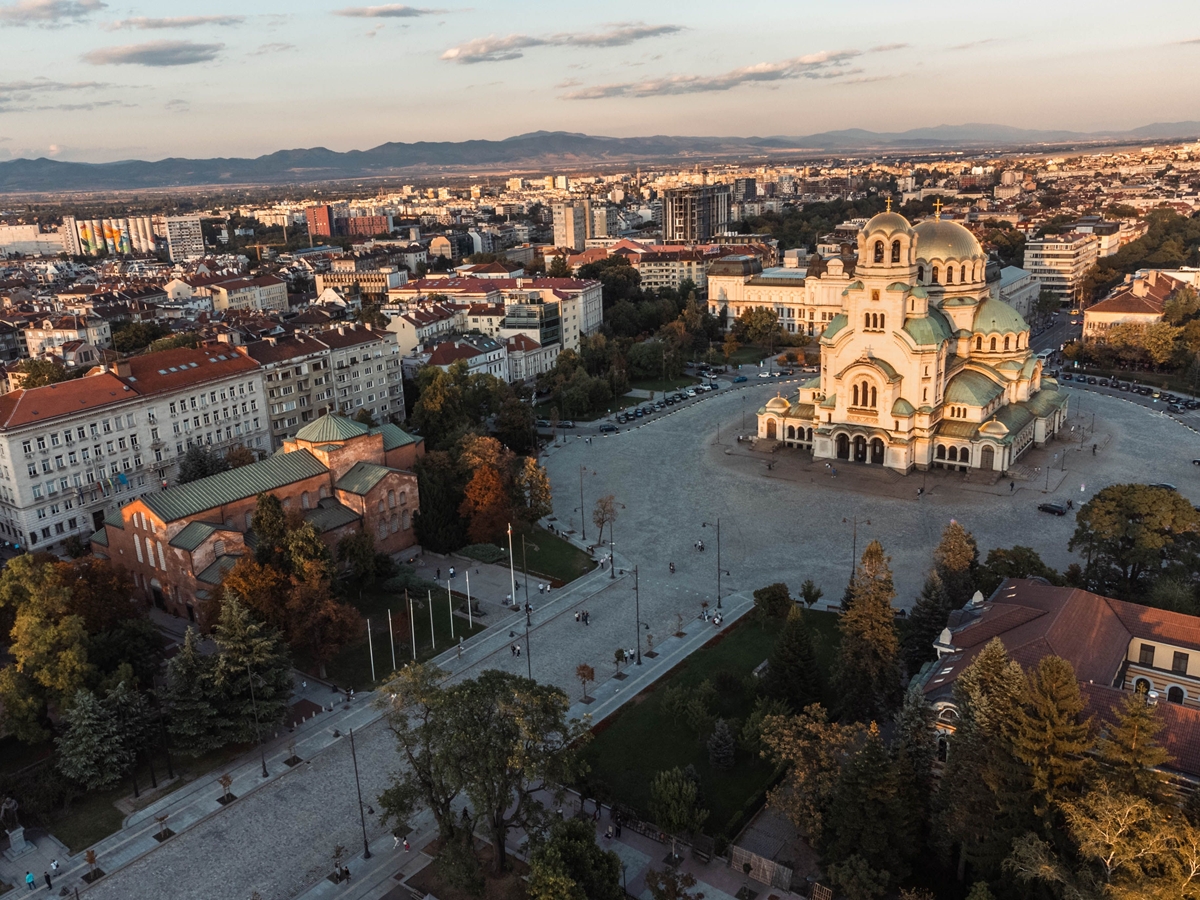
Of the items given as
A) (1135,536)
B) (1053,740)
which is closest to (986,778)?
(1053,740)

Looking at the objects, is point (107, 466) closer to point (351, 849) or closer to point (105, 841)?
point (105, 841)

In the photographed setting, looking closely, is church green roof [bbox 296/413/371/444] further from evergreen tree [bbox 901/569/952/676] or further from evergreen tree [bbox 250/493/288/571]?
evergreen tree [bbox 901/569/952/676]

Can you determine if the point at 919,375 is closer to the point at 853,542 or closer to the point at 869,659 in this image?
the point at 853,542

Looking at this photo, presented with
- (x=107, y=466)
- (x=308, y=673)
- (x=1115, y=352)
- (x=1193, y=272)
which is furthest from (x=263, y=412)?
(x=1193, y=272)

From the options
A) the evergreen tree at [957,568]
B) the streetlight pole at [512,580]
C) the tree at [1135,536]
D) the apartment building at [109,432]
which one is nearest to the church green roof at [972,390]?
the tree at [1135,536]

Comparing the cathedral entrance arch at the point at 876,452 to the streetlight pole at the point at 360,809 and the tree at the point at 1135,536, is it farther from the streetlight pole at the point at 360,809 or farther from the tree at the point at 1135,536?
the streetlight pole at the point at 360,809

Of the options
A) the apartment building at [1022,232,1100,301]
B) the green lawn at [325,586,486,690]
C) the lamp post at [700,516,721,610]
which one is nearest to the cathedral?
the lamp post at [700,516,721,610]
